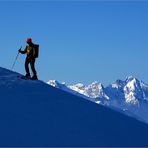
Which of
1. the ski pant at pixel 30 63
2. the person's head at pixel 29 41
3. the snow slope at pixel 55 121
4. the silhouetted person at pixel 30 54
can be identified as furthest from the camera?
the ski pant at pixel 30 63

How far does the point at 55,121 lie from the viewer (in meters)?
22.5

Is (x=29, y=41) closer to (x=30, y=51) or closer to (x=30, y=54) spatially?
(x=30, y=51)

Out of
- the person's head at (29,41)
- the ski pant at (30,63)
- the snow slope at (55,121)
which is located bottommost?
the snow slope at (55,121)

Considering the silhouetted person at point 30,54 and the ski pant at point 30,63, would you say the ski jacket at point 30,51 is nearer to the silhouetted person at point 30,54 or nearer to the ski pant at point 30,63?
the silhouetted person at point 30,54

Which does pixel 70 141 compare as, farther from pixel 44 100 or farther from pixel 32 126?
pixel 44 100

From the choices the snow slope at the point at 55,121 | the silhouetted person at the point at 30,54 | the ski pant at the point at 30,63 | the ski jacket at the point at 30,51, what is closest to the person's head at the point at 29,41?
the silhouetted person at the point at 30,54

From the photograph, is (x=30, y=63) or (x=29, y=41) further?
(x=30, y=63)

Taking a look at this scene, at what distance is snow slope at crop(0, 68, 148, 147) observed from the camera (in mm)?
20659

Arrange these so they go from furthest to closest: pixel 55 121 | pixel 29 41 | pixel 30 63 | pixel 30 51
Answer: pixel 30 63, pixel 30 51, pixel 29 41, pixel 55 121

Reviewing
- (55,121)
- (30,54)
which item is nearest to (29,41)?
(30,54)

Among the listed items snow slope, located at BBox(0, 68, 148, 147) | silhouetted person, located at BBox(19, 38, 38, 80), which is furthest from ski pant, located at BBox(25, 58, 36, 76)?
snow slope, located at BBox(0, 68, 148, 147)

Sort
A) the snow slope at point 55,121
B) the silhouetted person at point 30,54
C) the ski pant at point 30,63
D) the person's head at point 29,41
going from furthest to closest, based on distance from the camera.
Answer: the ski pant at point 30,63
the silhouetted person at point 30,54
the person's head at point 29,41
the snow slope at point 55,121

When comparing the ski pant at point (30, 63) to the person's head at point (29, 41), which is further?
the ski pant at point (30, 63)

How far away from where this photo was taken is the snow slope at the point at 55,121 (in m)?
20.7
